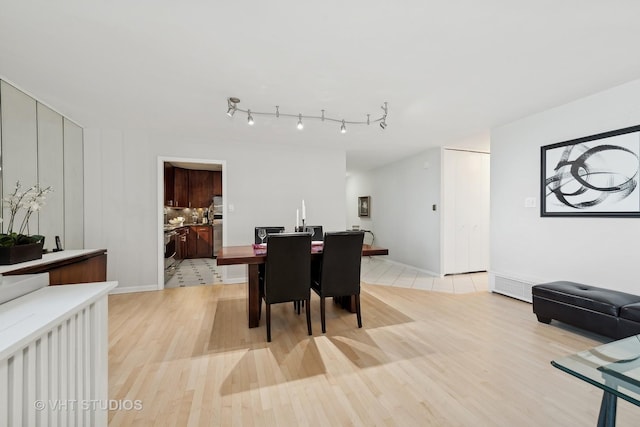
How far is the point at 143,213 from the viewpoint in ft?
14.0

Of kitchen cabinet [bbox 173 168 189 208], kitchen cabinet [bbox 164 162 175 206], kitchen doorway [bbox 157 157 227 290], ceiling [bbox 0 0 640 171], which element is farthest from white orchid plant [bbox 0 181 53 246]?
kitchen cabinet [bbox 173 168 189 208]

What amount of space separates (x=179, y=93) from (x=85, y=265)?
6.33ft

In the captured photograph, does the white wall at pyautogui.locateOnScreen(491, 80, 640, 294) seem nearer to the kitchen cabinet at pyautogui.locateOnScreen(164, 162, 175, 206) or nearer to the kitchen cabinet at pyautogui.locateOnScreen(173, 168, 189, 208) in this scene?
the kitchen cabinet at pyautogui.locateOnScreen(164, 162, 175, 206)

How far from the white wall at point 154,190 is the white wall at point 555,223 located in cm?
283

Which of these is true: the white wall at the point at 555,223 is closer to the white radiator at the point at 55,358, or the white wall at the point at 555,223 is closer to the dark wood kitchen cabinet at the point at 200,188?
the white radiator at the point at 55,358

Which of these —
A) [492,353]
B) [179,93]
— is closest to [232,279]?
[179,93]

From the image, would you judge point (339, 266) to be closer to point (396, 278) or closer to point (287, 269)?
point (287, 269)

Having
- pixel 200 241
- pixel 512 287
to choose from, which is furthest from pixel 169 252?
pixel 512 287

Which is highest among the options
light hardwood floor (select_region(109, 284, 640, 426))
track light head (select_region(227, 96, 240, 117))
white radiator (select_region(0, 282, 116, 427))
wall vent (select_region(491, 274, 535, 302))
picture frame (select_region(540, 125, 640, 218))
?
track light head (select_region(227, 96, 240, 117))

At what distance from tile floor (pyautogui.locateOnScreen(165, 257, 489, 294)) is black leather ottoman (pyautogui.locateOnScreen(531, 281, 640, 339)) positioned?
129 cm

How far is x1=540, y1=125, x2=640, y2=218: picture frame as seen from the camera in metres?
2.69

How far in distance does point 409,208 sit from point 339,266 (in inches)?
142

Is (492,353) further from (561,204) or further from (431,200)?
(431,200)

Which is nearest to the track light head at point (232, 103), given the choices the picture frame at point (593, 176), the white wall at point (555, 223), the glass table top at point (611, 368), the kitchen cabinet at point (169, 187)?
the glass table top at point (611, 368)
